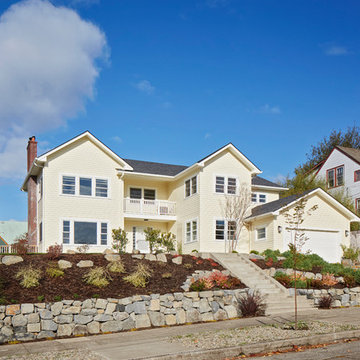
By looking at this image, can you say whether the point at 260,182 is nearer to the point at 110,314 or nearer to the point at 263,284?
the point at 263,284

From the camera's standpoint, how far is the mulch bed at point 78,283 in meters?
14.2

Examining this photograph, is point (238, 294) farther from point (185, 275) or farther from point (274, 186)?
point (274, 186)

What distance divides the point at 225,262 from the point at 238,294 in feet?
14.7

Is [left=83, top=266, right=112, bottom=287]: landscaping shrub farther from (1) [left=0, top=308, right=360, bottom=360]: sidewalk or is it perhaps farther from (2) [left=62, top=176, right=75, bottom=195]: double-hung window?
(2) [left=62, top=176, right=75, bottom=195]: double-hung window

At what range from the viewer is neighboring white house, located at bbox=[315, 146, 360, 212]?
36.1 m

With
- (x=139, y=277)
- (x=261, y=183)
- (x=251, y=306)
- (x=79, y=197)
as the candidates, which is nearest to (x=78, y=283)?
(x=139, y=277)

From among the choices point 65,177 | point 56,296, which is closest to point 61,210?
point 65,177

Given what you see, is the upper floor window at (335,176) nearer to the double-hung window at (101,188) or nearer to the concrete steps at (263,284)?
the concrete steps at (263,284)

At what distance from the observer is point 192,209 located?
27.4 metres

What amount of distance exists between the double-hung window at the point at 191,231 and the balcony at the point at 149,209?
1372 mm

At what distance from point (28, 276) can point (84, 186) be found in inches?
458

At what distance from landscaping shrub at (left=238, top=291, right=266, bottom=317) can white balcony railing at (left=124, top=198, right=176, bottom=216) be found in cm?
1306

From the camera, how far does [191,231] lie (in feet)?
89.8

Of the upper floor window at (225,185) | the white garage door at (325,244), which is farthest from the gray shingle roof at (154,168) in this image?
the white garage door at (325,244)
